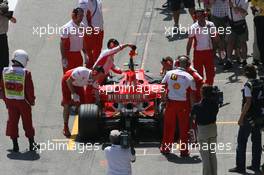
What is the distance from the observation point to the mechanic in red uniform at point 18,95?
1855cm

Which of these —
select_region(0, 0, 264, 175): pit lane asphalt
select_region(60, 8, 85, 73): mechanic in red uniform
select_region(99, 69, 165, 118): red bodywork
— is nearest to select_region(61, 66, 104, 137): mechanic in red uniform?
select_region(99, 69, 165, 118): red bodywork

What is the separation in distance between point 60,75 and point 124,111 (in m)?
4.73

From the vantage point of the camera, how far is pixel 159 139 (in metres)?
19.1

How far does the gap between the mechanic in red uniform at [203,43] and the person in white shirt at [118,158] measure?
655cm

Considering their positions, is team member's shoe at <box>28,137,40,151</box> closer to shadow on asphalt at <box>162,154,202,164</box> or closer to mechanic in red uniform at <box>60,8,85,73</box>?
shadow on asphalt at <box>162,154,202,164</box>

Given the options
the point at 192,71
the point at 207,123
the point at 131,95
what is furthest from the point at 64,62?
the point at 207,123

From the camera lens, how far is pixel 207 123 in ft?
54.0

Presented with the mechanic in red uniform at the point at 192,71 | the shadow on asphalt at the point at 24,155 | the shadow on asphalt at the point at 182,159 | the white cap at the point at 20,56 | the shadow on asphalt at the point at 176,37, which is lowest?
the shadow on asphalt at the point at 182,159

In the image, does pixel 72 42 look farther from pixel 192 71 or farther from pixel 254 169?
pixel 254 169

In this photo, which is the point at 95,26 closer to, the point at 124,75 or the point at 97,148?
the point at 124,75

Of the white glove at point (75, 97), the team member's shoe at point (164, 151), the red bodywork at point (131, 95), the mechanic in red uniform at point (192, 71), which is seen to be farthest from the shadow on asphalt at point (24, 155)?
the mechanic in red uniform at point (192, 71)

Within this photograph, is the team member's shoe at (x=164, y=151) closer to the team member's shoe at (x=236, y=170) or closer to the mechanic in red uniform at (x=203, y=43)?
the team member's shoe at (x=236, y=170)

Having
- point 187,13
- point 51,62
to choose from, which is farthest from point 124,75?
point 187,13

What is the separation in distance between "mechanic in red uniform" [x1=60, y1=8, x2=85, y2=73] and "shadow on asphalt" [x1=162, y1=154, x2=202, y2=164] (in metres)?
4.05
